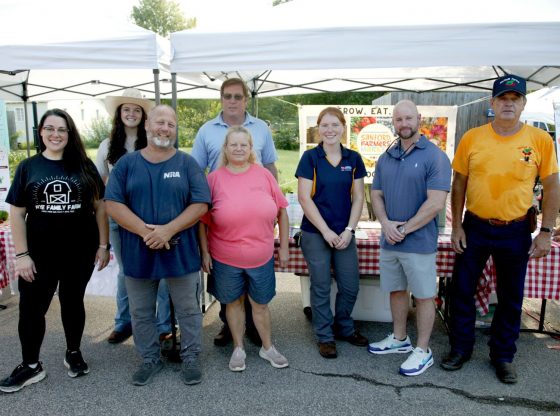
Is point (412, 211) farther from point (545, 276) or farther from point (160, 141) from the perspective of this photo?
point (160, 141)

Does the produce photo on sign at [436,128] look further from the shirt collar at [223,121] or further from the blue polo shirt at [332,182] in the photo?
the shirt collar at [223,121]

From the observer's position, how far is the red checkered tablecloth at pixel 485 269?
315cm

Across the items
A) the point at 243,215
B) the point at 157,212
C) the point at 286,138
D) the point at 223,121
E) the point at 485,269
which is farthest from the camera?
the point at 286,138

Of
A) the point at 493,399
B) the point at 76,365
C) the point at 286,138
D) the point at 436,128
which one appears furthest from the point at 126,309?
the point at 286,138

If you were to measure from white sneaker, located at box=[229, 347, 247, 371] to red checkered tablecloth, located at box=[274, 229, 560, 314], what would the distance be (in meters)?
0.68

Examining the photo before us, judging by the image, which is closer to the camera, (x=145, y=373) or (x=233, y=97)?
(x=145, y=373)

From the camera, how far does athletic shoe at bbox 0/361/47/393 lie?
2600 millimetres

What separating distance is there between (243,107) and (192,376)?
5.89 feet

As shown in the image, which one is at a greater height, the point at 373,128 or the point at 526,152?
the point at 373,128

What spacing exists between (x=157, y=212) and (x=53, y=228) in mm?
602

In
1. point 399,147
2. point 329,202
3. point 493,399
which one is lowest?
point 493,399

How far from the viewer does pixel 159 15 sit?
3838cm

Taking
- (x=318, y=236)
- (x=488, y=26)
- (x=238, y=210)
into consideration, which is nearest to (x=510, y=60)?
(x=488, y=26)

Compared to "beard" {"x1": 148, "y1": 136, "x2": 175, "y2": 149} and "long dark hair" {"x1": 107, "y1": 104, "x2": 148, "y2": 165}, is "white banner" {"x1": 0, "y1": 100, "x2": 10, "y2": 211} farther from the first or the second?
"beard" {"x1": 148, "y1": 136, "x2": 175, "y2": 149}
